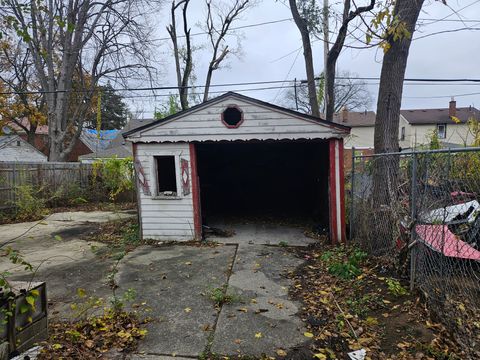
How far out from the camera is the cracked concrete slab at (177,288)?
329cm

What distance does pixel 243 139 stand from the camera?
6930mm

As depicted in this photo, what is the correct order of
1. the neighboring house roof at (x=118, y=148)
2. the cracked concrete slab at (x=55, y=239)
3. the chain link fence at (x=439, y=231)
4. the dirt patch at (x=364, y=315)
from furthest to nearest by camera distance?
the neighboring house roof at (x=118, y=148)
the cracked concrete slab at (x=55, y=239)
the chain link fence at (x=439, y=231)
the dirt patch at (x=364, y=315)

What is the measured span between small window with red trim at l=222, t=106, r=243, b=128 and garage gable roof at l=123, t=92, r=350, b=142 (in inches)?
3.2

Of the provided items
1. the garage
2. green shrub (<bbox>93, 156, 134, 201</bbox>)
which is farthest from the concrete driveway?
green shrub (<bbox>93, 156, 134, 201</bbox>)

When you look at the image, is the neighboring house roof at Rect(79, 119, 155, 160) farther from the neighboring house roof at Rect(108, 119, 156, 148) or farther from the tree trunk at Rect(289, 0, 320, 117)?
the tree trunk at Rect(289, 0, 320, 117)

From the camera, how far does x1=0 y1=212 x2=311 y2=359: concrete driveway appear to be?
3.27 m

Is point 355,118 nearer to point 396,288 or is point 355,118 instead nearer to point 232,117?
point 232,117

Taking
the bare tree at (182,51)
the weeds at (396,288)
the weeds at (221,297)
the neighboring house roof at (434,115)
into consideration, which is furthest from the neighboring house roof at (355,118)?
the weeds at (221,297)

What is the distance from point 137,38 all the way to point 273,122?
12516mm

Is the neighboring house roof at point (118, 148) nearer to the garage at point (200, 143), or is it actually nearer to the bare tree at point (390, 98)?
the garage at point (200, 143)

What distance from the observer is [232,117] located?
7082mm

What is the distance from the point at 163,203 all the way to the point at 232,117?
255 cm

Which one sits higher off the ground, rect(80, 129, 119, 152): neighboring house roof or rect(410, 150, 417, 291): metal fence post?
rect(80, 129, 119, 152): neighboring house roof

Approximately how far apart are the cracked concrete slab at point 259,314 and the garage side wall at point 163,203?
6.68 feet
